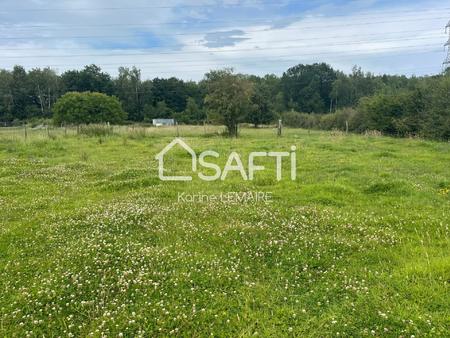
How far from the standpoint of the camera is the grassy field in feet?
15.2

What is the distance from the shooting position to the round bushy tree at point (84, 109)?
65.6 m

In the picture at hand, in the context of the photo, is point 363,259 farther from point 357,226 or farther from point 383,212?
point 383,212

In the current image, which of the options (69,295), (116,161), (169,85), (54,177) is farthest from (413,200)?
(169,85)

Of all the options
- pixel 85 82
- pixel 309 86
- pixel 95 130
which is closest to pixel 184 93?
pixel 85 82

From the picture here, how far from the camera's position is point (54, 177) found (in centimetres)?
1365

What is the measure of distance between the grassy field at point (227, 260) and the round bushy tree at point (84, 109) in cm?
5879

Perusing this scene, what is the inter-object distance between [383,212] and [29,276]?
8047 millimetres

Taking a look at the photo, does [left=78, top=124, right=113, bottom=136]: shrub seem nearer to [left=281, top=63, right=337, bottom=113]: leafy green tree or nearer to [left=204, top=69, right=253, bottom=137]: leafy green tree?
[left=204, top=69, right=253, bottom=137]: leafy green tree

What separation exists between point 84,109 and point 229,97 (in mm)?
41255

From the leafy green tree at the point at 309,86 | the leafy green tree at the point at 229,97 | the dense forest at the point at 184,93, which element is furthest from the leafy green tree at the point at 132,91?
the leafy green tree at the point at 229,97

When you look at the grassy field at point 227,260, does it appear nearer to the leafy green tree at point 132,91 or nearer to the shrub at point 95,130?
the shrub at point 95,130

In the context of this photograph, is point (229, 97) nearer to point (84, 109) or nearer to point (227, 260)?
point (227, 260)

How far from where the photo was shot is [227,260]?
6.30 m

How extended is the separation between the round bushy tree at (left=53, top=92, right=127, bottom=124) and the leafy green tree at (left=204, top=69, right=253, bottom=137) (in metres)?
38.2
